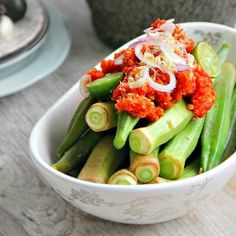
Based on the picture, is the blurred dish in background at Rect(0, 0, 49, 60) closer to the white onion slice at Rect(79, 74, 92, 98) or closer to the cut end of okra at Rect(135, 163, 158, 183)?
the white onion slice at Rect(79, 74, 92, 98)

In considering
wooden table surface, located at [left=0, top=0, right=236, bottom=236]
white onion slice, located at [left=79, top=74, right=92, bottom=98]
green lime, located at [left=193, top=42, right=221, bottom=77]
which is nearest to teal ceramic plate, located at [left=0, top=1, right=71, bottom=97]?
wooden table surface, located at [left=0, top=0, right=236, bottom=236]

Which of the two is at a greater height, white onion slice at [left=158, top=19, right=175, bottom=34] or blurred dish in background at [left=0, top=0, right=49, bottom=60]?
white onion slice at [left=158, top=19, right=175, bottom=34]

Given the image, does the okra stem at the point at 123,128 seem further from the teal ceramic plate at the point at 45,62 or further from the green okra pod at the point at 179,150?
the teal ceramic plate at the point at 45,62

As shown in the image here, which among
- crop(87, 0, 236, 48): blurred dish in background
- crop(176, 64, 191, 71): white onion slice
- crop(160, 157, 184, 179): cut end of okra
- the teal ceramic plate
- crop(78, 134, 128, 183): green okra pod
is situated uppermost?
crop(176, 64, 191, 71): white onion slice

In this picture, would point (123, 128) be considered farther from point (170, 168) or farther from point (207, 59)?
point (207, 59)

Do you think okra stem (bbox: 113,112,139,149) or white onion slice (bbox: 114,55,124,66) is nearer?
okra stem (bbox: 113,112,139,149)

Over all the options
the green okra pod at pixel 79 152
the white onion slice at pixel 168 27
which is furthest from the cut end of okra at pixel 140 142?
the white onion slice at pixel 168 27

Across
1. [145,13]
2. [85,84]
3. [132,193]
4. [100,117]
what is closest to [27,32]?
[145,13]

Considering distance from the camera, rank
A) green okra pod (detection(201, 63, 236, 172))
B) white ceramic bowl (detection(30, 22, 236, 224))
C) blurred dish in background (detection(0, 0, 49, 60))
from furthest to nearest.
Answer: blurred dish in background (detection(0, 0, 49, 60)) → green okra pod (detection(201, 63, 236, 172)) → white ceramic bowl (detection(30, 22, 236, 224))
